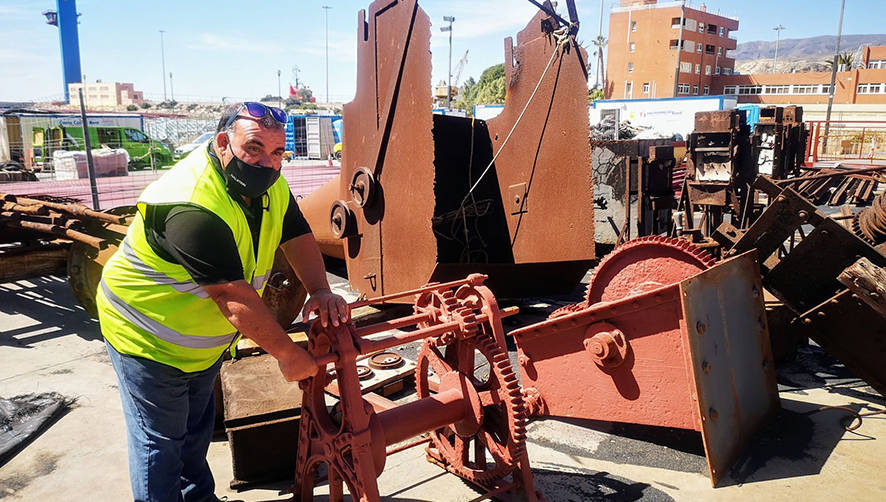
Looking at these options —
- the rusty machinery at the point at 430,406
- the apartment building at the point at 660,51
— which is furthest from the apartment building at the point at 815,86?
the rusty machinery at the point at 430,406

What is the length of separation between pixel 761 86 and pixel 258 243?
6224 centimetres

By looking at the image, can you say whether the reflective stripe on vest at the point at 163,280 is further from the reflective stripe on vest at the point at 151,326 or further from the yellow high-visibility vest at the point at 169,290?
the reflective stripe on vest at the point at 151,326

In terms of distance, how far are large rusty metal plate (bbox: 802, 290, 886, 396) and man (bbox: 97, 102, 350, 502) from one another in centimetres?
330

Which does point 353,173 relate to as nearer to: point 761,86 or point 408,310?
point 408,310

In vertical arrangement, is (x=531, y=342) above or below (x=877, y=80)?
below

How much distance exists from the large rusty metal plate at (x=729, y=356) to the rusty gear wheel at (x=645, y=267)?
0.15 meters

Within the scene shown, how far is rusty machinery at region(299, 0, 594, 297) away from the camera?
4.32 metres

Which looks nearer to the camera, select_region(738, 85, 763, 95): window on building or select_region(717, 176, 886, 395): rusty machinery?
select_region(717, 176, 886, 395): rusty machinery

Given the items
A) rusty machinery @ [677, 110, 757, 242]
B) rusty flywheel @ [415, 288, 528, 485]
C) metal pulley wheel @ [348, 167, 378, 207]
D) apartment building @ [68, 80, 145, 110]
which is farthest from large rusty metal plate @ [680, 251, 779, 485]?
apartment building @ [68, 80, 145, 110]

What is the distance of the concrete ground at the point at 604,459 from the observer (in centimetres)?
302

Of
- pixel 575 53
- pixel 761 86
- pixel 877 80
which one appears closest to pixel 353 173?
pixel 575 53

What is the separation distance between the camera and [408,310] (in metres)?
5.62

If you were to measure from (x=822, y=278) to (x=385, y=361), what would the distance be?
3100mm

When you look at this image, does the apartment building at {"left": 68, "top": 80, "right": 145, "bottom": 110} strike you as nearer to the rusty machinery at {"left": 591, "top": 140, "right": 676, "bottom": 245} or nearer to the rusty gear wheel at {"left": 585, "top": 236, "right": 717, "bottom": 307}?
the rusty machinery at {"left": 591, "top": 140, "right": 676, "bottom": 245}
